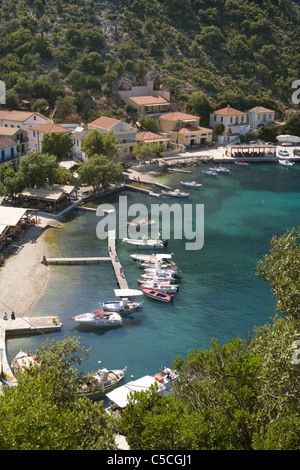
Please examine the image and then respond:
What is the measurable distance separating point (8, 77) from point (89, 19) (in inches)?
1218

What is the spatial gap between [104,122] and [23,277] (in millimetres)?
49393

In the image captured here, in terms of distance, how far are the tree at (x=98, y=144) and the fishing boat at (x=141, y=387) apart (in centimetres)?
5043

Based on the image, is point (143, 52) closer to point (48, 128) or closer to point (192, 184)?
point (48, 128)

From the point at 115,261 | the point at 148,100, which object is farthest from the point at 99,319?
the point at 148,100

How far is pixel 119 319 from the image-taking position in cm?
4431

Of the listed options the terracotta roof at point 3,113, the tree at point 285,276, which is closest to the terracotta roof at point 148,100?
the terracotta roof at point 3,113

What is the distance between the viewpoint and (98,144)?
270ft

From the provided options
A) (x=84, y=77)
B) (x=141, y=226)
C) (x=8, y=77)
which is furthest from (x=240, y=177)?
(x=8, y=77)

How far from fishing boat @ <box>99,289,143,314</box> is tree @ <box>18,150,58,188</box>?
25829 millimetres

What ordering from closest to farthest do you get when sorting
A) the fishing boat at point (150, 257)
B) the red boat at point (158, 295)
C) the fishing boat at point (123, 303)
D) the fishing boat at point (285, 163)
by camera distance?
the fishing boat at point (123, 303) → the red boat at point (158, 295) → the fishing boat at point (150, 257) → the fishing boat at point (285, 163)

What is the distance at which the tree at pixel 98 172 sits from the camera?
74.6 m

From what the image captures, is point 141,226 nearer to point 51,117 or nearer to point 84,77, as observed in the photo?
point 51,117

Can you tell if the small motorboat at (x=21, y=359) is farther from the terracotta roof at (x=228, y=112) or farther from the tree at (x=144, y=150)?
the terracotta roof at (x=228, y=112)

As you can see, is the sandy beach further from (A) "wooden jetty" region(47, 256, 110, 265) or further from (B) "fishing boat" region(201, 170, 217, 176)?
(B) "fishing boat" region(201, 170, 217, 176)
